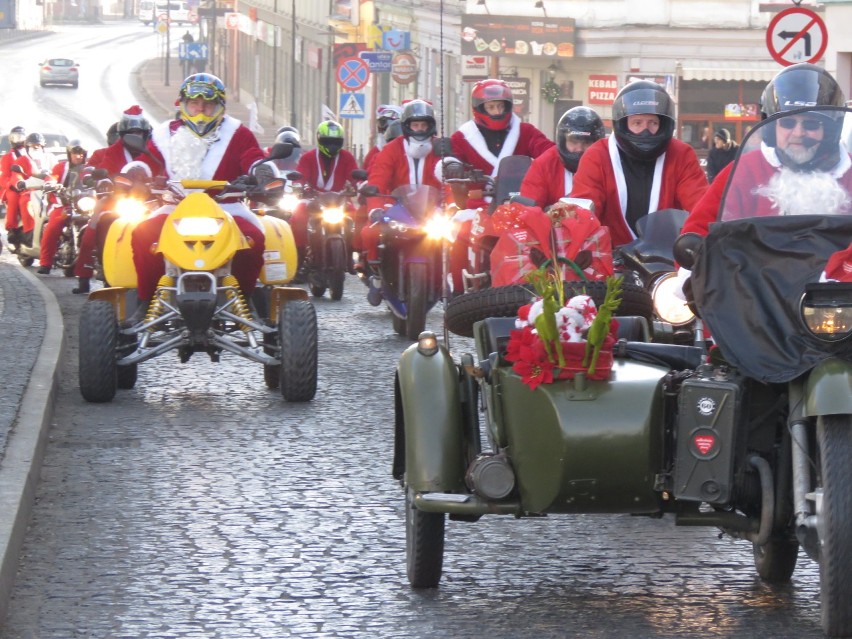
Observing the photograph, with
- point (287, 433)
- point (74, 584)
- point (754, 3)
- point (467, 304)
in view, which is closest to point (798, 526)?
point (467, 304)

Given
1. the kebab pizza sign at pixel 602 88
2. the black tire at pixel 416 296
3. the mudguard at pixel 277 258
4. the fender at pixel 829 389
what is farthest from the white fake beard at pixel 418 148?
the kebab pizza sign at pixel 602 88

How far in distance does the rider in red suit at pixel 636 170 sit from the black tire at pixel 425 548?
11.3ft

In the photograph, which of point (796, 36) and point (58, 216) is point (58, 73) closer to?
point (58, 216)

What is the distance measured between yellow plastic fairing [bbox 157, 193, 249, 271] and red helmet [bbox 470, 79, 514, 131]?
3996mm

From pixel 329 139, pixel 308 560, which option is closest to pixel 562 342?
pixel 308 560

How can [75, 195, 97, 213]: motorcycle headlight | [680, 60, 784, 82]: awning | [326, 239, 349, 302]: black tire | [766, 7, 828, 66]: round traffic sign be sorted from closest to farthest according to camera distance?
1. [326, 239, 349, 302]: black tire
2. [766, 7, 828, 66]: round traffic sign
3. [75, 195, 97, 213]: motorcycle headlight
4. [680, 60, 784, 82]: awning

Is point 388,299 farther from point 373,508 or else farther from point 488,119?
point 373,508

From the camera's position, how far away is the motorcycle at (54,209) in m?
20.3

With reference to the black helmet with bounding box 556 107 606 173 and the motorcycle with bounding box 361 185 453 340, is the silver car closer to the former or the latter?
the motorcycle with bounding box 361 185 453 340

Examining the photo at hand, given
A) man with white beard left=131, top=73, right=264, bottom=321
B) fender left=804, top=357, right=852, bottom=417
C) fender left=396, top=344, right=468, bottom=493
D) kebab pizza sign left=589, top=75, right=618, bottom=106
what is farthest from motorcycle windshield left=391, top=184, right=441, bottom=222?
kebab pizza sign left=589, top=75, right=618, bottom=106

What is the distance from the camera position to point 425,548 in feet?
21.3

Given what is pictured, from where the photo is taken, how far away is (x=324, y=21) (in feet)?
228

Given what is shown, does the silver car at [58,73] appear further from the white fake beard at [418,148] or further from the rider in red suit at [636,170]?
the rider in red suit at [636,170]

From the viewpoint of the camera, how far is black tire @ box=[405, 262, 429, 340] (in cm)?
1462
